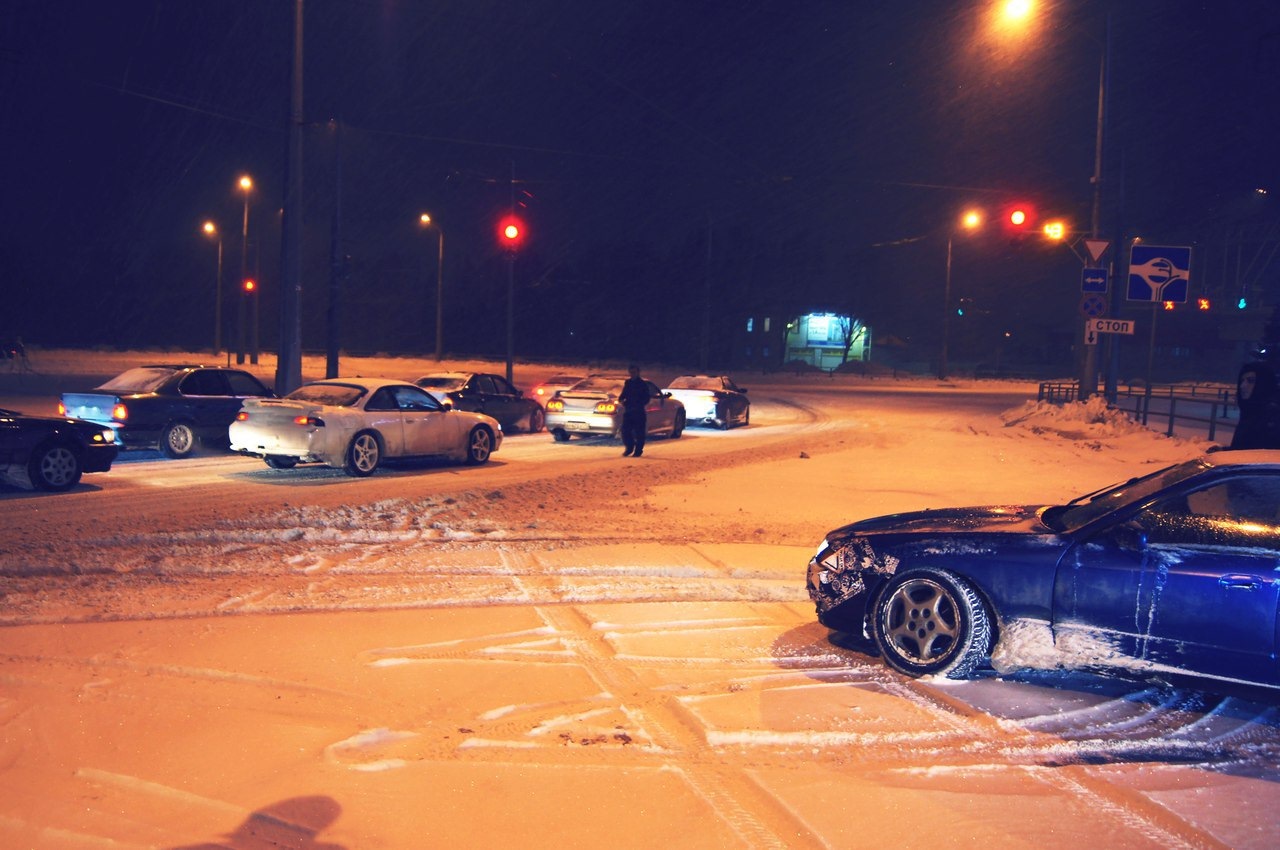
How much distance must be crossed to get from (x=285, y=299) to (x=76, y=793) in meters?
15.9

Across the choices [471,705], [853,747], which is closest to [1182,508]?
[853,747]

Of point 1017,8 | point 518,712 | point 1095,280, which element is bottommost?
point 518,712

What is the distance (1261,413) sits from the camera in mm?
9938

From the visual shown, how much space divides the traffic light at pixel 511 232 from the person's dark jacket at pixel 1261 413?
21.8 meters

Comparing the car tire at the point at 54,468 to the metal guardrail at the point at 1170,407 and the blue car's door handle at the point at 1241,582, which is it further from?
the metal guardrail at the point at 1170,407

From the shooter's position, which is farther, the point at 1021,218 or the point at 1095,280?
the point at 1021,218

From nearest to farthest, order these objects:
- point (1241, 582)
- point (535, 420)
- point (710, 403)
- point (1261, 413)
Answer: point (1241, 582), point (1261, 413), point (535, 420), point (710, 403)

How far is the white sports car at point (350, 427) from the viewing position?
1488cm

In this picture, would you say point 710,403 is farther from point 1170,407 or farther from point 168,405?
point 168,405

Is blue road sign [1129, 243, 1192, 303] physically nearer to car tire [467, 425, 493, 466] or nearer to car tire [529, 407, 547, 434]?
car tire [529, 407, 547, 434]

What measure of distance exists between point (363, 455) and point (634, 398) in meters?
5.02

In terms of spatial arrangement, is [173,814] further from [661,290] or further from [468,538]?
[661,290]

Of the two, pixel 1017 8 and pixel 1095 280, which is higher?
pixel 1017 8

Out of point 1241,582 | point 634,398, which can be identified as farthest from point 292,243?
point 1241,582
